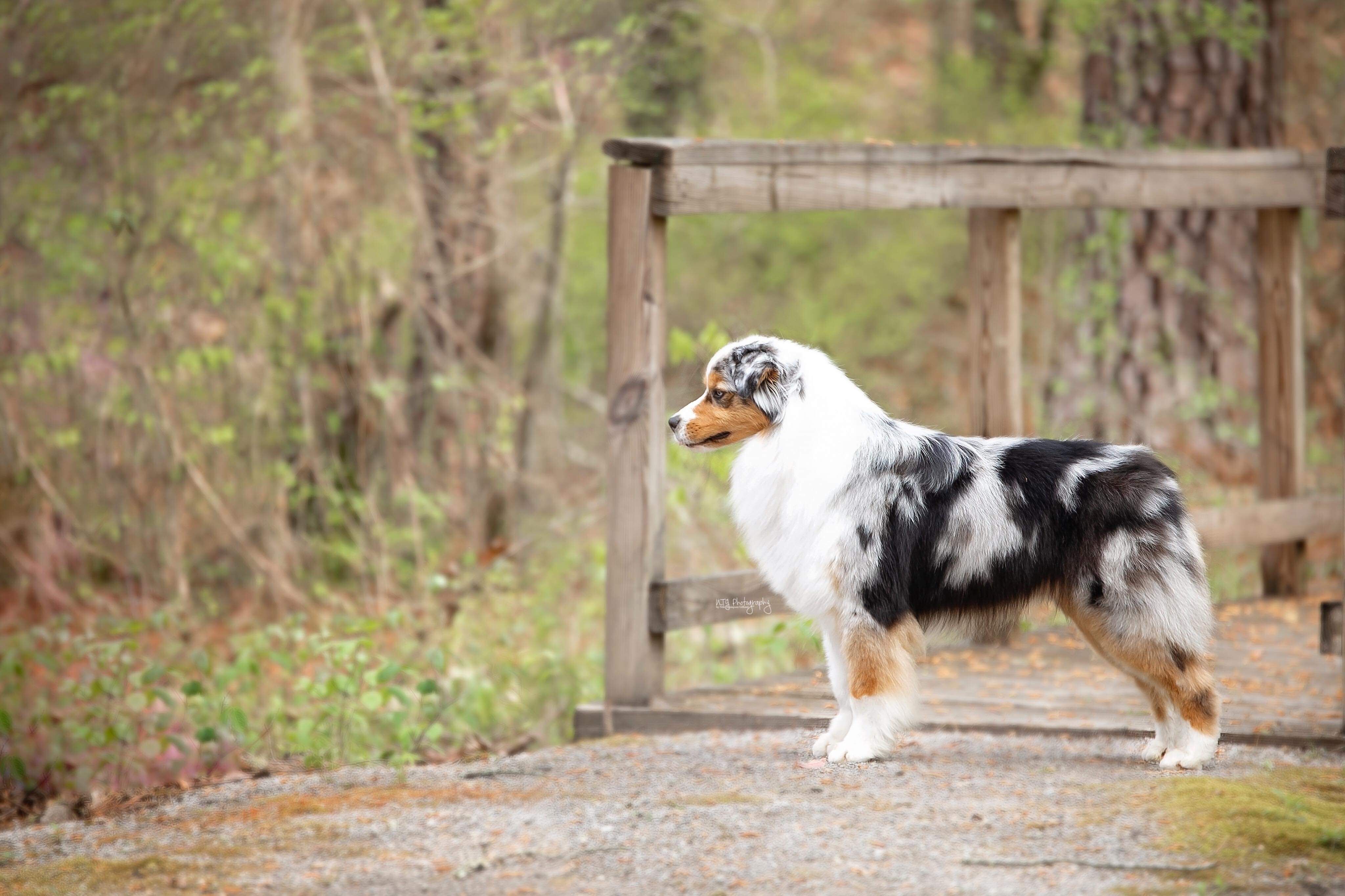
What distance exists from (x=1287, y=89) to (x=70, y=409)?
37.5 feet

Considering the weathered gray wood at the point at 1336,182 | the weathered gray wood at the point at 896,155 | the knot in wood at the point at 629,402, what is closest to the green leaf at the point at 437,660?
the knot in wood at the point at 629,402

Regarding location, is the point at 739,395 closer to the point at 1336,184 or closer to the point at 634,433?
the point at 634,433

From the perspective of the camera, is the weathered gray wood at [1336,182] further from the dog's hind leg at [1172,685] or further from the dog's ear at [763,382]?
the dog's ear at [763,382]

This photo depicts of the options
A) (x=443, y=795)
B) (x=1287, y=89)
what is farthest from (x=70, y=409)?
(x=1287, y=89)

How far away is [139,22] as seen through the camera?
975cm

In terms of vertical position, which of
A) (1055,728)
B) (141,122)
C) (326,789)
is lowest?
(326,789)

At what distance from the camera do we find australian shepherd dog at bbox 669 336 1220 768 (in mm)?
2992

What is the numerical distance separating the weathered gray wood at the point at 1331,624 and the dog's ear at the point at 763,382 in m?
2.95

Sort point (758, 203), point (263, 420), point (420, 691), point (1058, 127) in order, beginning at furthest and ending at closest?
point (1058, 127) < point (263, 420) < point (420, 691) < point (758, 203)

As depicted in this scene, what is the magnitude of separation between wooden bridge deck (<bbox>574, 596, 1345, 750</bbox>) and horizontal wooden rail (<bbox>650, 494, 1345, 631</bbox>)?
1.21ft

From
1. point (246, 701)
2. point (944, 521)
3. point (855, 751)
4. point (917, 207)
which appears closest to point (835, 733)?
point (855, 751)

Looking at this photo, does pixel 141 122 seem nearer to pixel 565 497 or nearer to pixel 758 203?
pixel 565 497

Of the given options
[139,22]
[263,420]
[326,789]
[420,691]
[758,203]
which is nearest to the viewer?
[758,203]

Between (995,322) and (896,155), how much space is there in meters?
1.43
